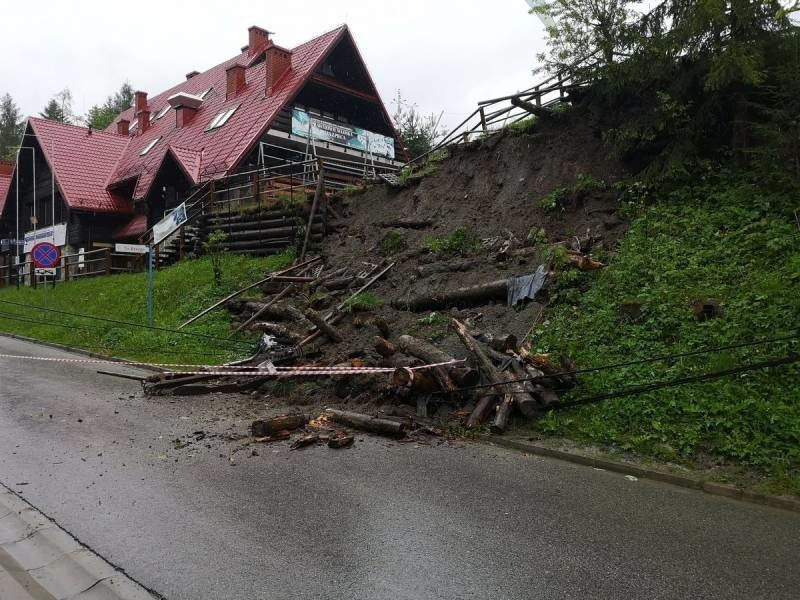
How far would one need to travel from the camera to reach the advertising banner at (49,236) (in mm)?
30362

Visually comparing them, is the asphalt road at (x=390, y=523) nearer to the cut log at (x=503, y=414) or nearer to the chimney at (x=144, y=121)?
the cut log at (x=503, y=414)

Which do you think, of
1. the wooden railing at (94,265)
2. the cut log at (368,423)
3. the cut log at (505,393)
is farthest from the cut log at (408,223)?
the wooden railing at (94,265)

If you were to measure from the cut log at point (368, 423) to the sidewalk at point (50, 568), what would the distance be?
372 centimetres

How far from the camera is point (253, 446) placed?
685cm

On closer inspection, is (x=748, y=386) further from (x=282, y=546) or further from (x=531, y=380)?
(x=282, y=546)

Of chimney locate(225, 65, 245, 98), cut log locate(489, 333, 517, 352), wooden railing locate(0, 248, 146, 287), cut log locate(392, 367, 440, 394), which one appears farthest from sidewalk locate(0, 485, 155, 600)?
chimney locate(225, 65, 245, 98)

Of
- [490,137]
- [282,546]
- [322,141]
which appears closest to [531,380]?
[282,546]

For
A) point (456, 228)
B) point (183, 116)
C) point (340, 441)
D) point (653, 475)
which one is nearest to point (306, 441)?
point (340, 441)

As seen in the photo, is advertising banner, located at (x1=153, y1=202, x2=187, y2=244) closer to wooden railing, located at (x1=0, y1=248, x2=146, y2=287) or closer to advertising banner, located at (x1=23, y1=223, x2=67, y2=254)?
wooden railing, located at (x1=0, y1=248, x2=146, y2=287)

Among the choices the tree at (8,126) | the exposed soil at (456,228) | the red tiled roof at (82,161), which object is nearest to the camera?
the exposed soil at (456,228)

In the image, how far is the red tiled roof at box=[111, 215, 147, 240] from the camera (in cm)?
2869

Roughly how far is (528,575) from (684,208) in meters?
9.10

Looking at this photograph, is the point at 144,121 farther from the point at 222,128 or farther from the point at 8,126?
the point at 8,126

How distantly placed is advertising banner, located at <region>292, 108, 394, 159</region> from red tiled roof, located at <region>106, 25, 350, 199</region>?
1.27 metres
